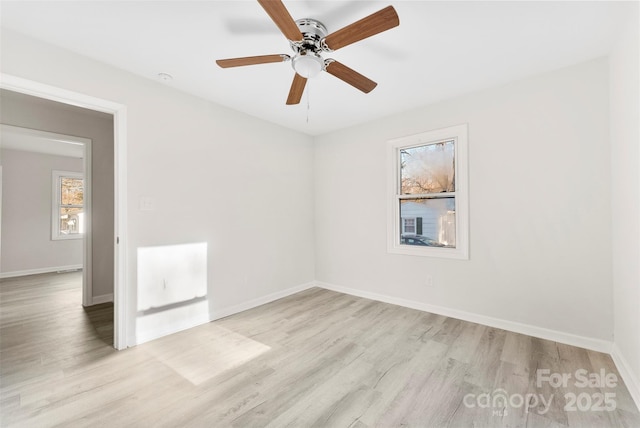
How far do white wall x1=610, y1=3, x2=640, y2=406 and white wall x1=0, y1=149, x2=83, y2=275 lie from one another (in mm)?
8544

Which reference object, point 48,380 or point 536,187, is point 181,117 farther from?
point 536,187

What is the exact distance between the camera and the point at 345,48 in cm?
210

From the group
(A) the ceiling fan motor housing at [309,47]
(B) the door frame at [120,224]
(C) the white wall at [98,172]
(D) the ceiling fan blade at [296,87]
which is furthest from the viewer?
(C) the white wall at [98,172]

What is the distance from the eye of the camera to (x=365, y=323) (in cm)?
287

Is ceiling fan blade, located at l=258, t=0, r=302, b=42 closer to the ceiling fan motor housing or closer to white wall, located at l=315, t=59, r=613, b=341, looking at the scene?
the ceiling fan motor housing

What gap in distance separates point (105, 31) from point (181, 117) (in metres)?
0.92

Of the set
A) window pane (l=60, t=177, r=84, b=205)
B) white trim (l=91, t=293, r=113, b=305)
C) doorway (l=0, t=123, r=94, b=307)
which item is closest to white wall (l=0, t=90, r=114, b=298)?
white trim (l=91, t=293, r=113, b=305)

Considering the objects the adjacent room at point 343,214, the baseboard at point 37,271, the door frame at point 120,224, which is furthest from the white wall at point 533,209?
the baseboard at point 37,271

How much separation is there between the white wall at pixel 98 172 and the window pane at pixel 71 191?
2818mm

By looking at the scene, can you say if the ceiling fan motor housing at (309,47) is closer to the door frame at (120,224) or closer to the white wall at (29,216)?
the door frame at (120,224)

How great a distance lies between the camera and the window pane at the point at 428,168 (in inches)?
122

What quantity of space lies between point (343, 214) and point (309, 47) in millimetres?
2544

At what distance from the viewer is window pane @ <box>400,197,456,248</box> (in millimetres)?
3086

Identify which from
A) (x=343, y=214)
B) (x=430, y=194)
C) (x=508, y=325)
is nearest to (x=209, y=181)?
(x=343, y=214)
